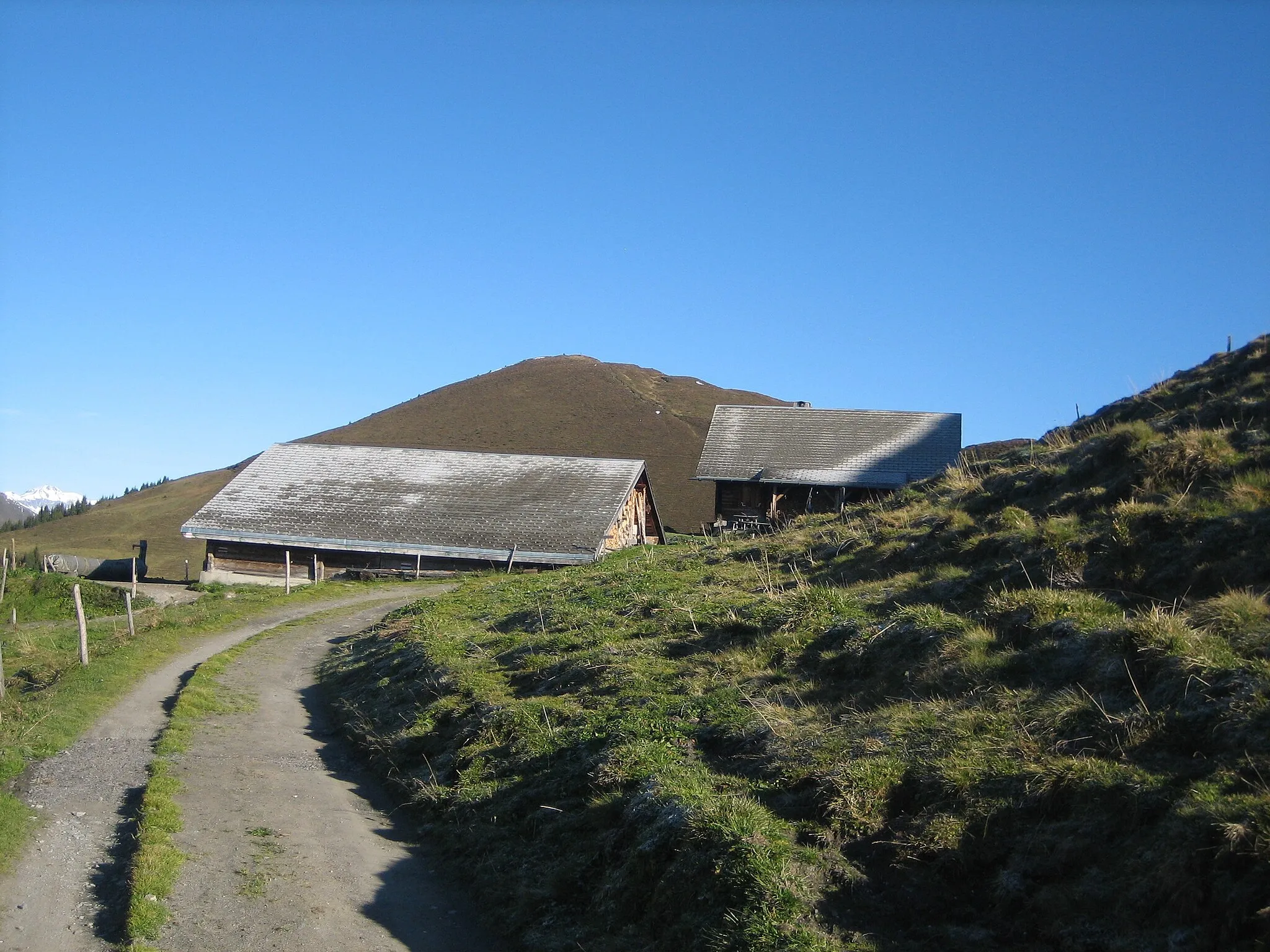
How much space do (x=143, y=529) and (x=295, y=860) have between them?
78.4m

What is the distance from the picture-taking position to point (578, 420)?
104750 millimetres

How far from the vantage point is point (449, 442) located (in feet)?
311

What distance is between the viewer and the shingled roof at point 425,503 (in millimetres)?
36438

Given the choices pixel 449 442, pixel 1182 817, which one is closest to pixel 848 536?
pixel 1182 817

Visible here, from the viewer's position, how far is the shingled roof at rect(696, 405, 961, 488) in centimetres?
3903

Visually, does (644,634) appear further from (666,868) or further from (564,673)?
(666,868)

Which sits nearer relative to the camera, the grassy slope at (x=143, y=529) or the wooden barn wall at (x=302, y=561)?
the wooden barn wall at (x=302, y=561)

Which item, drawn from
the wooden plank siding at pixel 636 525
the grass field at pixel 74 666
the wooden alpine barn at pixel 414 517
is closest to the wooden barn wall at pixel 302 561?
the wooden alpine barn at pixel 414 517

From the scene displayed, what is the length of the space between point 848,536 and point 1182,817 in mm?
10503

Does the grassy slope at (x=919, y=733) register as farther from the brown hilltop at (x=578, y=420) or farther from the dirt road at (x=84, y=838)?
the brown hilltop at (x=578, y=420)

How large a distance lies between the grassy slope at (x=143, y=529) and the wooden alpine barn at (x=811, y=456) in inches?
1363

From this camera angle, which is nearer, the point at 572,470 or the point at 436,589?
the point at 436,589

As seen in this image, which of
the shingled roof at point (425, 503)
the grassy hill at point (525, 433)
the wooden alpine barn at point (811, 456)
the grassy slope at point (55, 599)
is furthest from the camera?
the grassy hill at point (525, 433)

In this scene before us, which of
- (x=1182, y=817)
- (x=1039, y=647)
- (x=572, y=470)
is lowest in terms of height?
(x=1182, y=817)
